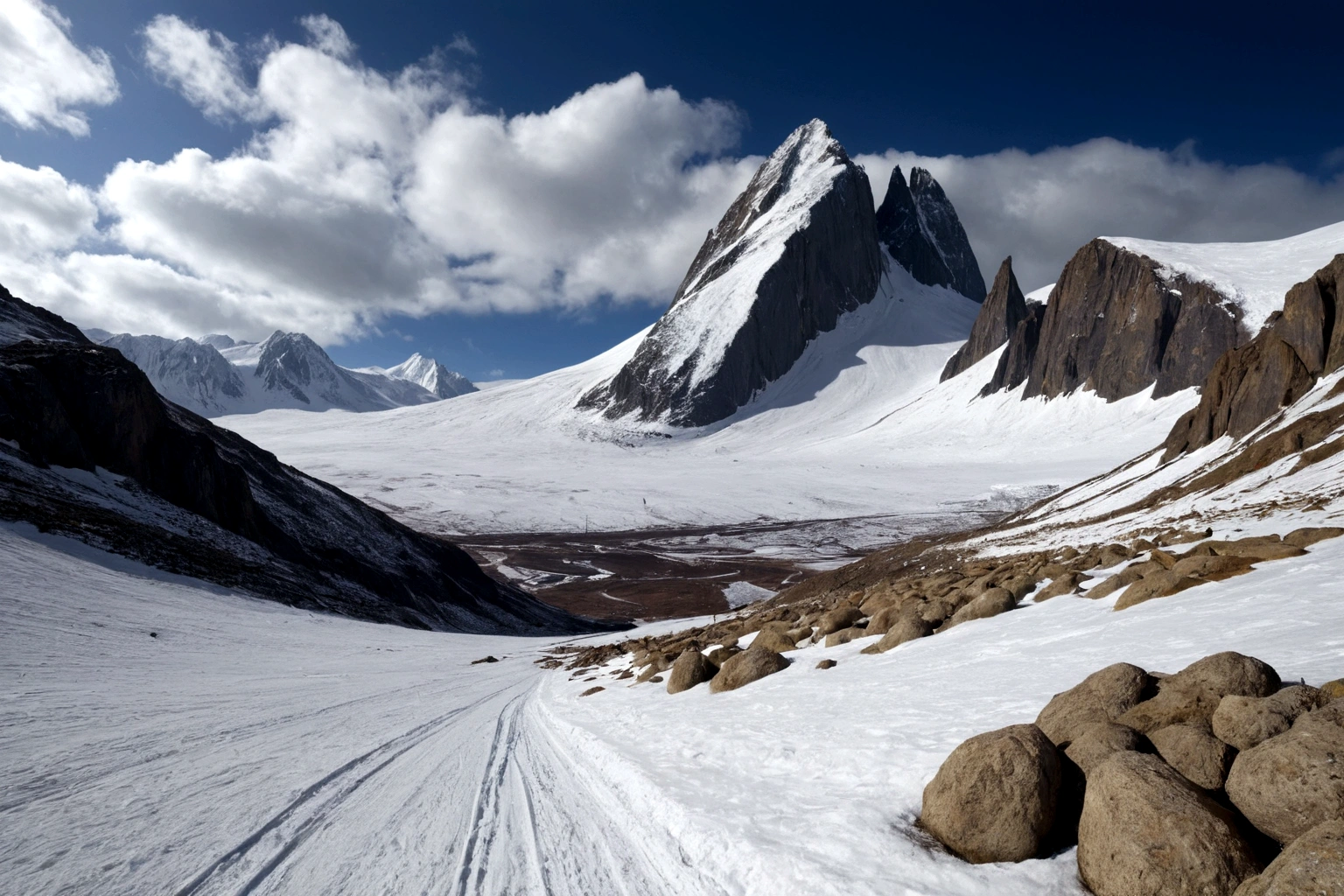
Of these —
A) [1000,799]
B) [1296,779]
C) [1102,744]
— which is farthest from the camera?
[1102,744]

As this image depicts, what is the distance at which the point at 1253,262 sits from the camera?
325ft

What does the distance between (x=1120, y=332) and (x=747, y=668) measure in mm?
129917

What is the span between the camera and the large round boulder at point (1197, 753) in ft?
11.7

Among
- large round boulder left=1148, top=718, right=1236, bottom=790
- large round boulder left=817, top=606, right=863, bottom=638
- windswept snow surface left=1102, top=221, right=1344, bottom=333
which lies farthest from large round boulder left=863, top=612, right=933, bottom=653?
windswept snow surface left=1102, top=221, right=1344, bottom=333

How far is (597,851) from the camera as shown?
192 inches

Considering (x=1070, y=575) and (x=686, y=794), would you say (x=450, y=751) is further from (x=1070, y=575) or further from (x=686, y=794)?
(x=1070, y=575)

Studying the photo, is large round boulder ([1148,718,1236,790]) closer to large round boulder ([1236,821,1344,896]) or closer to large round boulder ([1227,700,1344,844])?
large round boulder ([1227,700,1344,844])

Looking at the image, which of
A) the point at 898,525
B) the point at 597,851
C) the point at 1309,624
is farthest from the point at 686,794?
the point at 898,525

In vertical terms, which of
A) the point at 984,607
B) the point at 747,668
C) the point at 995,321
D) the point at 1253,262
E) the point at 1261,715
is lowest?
the point at 747,668

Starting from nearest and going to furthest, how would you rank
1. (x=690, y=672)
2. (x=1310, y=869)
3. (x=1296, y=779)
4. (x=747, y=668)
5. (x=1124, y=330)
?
(x=1310, y=869), (x=1296, y=779), (x=747, y=668), (x=690, y=672), (x=1124, y=330)

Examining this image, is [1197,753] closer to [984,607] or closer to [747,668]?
[747,668]

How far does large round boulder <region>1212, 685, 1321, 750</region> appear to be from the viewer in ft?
11.8

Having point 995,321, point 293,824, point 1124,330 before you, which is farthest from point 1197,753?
point 995,321

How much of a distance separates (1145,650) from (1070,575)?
4629 millimetres
